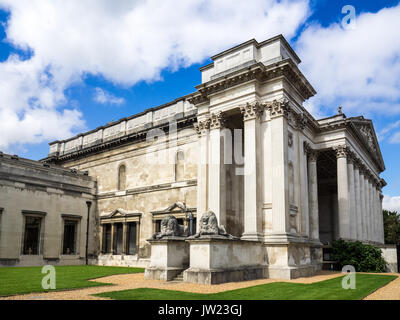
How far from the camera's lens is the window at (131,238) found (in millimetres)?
32459

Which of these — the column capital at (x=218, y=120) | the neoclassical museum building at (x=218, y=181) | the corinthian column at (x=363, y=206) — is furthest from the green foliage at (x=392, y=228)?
the column capital at (x=218, y=120)

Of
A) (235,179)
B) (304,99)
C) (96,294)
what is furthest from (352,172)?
(96,294)

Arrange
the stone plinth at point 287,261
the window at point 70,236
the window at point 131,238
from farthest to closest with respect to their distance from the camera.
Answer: the window at point 70,236 < the window at point 131,238 < the stone plinth at point 287,261

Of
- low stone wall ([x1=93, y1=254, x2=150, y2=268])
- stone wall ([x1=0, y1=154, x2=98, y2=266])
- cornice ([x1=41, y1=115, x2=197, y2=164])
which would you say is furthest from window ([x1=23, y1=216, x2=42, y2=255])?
cornice ([x1=41, y1=115, x2=197, y2=164])

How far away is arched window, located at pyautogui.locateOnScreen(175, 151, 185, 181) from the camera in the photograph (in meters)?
30.4

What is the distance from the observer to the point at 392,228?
2677 inches

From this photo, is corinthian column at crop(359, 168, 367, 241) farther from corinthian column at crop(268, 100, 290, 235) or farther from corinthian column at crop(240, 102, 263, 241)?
corinthian column at crop(240, 102, 263, 241)

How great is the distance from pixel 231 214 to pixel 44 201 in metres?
17.6

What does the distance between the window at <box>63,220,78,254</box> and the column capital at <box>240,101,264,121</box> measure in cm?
2087

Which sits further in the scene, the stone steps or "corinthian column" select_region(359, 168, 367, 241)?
"corinthian column" select_region(359, 168, 367, 241)

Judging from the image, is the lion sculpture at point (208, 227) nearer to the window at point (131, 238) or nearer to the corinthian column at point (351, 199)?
the corinthian column at point (351, 199)

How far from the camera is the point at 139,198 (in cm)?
3294

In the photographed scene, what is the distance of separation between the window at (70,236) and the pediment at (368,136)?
2670cm
